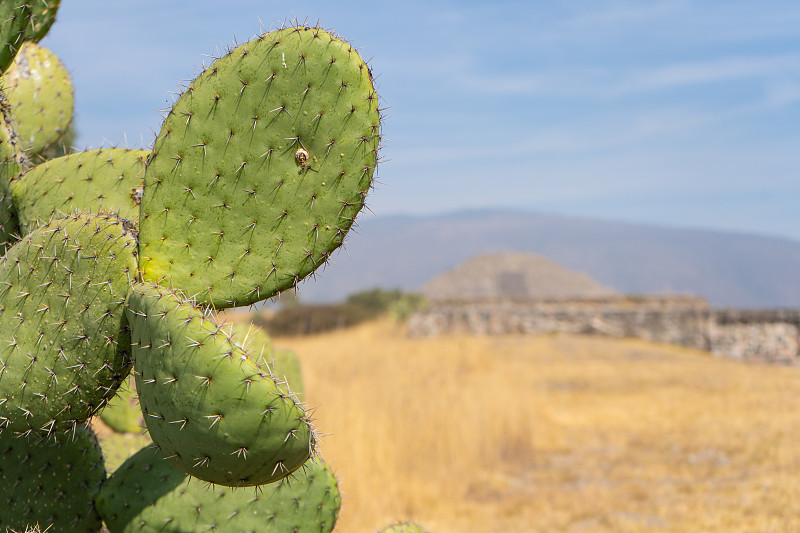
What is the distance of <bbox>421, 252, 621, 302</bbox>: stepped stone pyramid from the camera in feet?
126

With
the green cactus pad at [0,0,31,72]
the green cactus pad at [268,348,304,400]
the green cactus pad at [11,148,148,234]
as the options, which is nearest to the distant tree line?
the green cactus pad at [268,348,304,400]

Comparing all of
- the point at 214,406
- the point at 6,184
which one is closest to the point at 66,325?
the point at 214,406

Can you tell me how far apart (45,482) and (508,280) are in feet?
122

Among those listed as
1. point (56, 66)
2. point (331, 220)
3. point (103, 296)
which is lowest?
point (103, 296)

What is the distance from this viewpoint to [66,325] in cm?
139

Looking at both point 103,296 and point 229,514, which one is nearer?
point 103,296

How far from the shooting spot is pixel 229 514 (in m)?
1.80

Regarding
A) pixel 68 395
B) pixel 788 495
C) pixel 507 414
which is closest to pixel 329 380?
pixel 507 414

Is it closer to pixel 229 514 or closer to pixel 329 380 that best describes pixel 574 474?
pixel 329 380

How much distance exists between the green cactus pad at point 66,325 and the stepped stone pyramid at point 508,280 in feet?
116

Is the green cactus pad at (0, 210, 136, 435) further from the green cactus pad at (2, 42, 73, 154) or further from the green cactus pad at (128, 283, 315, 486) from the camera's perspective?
the green cactus pad at (2, 42, 73, 154)

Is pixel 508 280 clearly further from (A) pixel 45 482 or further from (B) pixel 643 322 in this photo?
(A) pixel 45 482

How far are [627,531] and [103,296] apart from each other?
4.69 meters

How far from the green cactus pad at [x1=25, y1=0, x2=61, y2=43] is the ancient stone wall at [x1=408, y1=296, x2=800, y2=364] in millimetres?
13657
